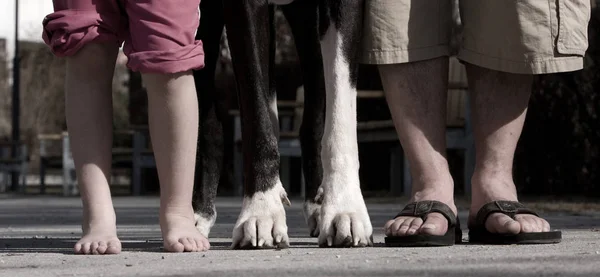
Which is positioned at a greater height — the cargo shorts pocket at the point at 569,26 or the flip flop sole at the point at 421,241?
the cargo shorts pocket at the point at 569,26

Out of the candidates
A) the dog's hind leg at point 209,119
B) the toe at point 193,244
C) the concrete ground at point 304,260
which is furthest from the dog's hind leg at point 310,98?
the toe at point 193,244

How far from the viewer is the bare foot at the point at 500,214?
2809mm

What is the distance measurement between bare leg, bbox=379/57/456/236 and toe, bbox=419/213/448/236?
6.4 inches

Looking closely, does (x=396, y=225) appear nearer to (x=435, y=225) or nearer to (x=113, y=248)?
(x=435, y=225)

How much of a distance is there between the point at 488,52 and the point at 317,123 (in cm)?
68

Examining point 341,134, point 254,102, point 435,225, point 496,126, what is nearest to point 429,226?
point 435,225

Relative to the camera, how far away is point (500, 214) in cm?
287

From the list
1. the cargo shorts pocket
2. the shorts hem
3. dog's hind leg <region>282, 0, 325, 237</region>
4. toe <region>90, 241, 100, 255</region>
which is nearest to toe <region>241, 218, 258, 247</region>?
toe <region>90, 241, 100, 255</region>

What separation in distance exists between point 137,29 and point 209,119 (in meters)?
0.82

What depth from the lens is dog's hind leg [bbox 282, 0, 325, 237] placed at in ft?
11.2

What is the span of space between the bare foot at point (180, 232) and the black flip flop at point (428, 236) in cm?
49

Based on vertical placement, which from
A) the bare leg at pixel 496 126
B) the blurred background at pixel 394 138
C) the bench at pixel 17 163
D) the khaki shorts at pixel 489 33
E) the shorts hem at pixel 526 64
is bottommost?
the bench at pixel 17 163

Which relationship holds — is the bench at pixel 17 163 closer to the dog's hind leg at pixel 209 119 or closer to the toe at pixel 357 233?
the dog's hind leg at pixel 209 119

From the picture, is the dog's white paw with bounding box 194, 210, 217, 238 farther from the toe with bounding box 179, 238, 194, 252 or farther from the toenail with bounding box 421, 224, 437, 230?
the toenail with bounding box 421, 224, 437, 230
